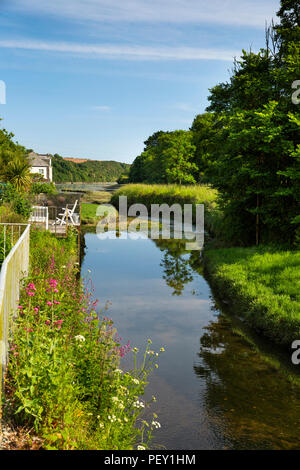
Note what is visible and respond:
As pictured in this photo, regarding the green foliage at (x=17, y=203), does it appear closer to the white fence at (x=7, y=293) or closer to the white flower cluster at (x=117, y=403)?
the white fence at (x=7, y=293)

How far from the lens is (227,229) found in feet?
69.0

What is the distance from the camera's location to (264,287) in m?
12.6

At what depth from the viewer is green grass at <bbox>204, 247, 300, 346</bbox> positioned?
1042 cm

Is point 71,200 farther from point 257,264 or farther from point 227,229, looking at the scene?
point 257,264

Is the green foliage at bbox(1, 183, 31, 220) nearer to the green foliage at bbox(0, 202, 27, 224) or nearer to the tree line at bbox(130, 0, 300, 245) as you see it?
the green foliage at bbox(0, 202, 27, 224)

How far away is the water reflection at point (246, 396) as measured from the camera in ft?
21.4

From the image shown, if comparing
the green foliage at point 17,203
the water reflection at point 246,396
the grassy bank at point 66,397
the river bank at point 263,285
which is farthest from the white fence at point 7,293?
the green foliage at point 17,203

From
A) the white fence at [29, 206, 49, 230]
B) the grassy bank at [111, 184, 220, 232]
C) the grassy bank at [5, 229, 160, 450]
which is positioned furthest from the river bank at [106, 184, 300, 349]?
the grassy bank at [111, 184, 220, 232]

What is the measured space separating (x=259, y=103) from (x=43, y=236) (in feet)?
35.4

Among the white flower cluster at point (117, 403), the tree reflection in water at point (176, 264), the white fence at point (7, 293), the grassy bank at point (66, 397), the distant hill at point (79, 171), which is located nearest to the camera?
the grassy bank at point (66, 397)

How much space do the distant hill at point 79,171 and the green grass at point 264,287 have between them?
431 feet

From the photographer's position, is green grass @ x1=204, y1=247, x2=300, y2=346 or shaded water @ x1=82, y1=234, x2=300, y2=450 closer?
shaded water @ x1=82, y1=234, x2=300, y2=450

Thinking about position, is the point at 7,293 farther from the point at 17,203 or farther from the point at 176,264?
the point at 176,264

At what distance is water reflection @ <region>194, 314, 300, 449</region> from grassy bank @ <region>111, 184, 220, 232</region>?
19.3 m
